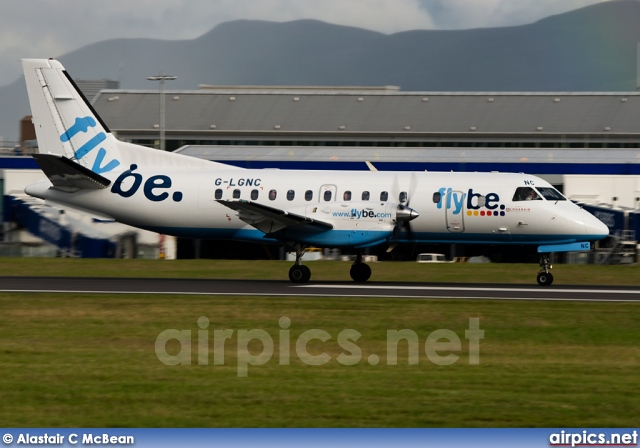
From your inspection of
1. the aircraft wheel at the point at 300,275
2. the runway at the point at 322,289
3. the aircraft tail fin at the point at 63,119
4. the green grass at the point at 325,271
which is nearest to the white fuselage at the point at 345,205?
the aircraft wheel at the point at 300,275

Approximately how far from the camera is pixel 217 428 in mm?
10398

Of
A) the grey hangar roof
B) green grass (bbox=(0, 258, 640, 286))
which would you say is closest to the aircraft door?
green grass (bbox=(0, 258, 640, 286))

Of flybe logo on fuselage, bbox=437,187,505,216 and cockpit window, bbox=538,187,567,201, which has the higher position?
cockpit window, bbox=538,187,567,201

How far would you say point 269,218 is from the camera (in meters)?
26.1

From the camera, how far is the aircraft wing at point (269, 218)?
25.3 m

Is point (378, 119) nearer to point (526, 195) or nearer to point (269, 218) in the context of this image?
point (526, 195)

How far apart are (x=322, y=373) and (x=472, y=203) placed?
567 inches

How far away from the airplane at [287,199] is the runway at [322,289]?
4.27 ft

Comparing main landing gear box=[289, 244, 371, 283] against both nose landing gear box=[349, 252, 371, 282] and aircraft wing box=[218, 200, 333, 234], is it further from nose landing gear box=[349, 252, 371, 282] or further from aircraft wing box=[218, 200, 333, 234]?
aircraft wing box=[218, 200, 333, 234]

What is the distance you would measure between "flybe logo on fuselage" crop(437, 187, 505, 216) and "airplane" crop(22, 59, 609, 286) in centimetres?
3

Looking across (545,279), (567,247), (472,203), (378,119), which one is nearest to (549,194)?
(567,247)
